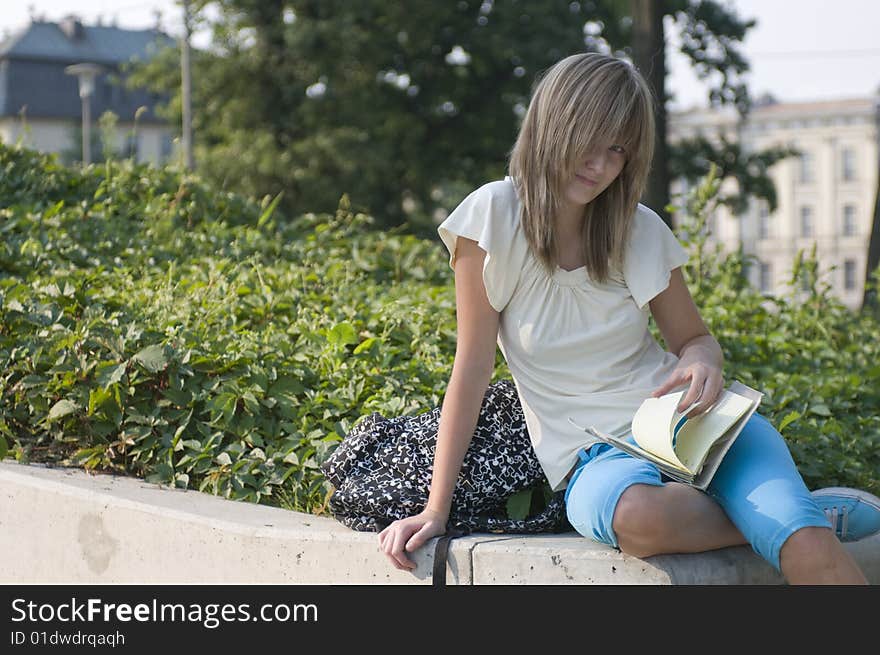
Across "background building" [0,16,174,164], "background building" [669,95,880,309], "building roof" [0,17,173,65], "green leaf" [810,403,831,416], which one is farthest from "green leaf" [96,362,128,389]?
"background building" [669,95,880,309]

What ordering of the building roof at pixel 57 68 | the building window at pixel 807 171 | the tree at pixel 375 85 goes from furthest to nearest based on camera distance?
the building window at pixel 807 171 < the building roof at pixel 57 68 < the tree at pixel 375 85

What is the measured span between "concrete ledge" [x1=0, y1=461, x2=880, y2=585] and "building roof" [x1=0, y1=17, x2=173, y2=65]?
54.4 meters

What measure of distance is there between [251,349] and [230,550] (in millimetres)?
1259

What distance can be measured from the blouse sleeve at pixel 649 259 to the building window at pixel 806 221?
264 ft

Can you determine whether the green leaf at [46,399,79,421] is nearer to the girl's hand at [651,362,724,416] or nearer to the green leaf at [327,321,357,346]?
the green leaf at [327,321,357,346]

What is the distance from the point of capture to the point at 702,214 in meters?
6.45

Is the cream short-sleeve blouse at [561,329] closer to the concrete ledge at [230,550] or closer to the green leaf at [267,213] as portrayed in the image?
the concrete ledge at [230,550]

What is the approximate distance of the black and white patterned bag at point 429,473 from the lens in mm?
2994

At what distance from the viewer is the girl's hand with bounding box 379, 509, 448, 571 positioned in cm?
277

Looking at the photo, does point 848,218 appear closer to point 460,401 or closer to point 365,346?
point 365,346

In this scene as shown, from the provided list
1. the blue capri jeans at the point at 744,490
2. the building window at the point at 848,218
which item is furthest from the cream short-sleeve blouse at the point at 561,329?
the building window at the point at 848,218

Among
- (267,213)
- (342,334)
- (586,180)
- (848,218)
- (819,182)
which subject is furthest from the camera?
(819,182)

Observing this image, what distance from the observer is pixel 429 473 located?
304cm

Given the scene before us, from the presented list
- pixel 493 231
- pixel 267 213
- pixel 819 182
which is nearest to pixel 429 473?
pixel 493 231
